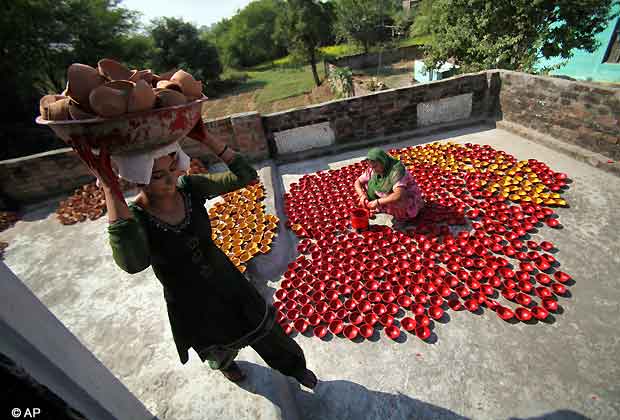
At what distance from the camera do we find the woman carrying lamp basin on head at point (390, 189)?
389 centimetres

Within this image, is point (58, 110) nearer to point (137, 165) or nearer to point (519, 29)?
point (137, 165)

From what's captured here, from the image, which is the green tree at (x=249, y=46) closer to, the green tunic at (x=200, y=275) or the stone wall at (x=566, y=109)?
the stone wall at (x=566, y=109)

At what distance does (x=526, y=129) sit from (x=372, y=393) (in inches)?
240

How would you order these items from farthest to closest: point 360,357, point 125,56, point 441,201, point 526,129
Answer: point 125,56, point 526,129, point 441,201, point 360,357

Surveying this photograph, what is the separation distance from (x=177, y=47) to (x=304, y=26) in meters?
16.3

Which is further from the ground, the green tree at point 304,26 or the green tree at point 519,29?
the green tree at point 304,26

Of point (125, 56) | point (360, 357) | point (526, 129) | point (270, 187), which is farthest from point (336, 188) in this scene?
point (125, 56)

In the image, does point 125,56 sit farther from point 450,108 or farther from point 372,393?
point 372,393

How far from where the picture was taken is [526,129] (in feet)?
19.7

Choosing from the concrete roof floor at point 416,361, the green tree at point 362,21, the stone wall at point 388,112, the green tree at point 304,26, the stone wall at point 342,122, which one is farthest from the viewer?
the green tree at point 362,21

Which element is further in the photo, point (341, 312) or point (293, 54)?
point (293, 54)

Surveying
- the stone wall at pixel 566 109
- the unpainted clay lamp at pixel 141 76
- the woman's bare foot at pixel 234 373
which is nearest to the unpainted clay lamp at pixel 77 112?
the unpainted clay lamp at pixel 141 76

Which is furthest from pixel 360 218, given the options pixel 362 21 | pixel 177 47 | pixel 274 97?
pixel 177 47

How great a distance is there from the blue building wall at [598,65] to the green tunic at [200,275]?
13.0 meters
